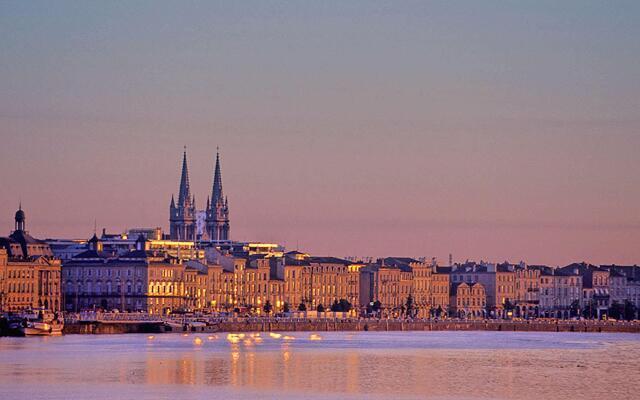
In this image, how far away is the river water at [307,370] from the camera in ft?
270

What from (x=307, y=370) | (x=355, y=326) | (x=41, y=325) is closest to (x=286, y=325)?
(x=355, y=326)

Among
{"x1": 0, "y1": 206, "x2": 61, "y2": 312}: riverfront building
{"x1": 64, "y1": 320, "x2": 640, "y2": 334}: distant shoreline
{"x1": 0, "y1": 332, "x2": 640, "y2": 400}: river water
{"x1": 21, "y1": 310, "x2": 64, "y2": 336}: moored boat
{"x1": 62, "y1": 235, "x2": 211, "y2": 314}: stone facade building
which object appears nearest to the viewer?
{"x1": 0, "y1": 332, "x2": 640, "y2": 400}: river water

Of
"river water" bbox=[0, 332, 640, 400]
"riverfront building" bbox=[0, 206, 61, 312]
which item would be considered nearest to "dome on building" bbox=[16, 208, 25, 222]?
"riverfront building" bbox=[0, 206, 61, 312]

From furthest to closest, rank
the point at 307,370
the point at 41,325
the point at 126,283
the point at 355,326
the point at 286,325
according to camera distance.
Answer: the point at 126,283 → the point at 355,326 → the point at 286,325 → the point at 41,325 → the point at 307,370

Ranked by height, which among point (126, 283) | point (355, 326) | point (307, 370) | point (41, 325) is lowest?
point (307, 370)

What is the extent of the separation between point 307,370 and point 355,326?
8434cm

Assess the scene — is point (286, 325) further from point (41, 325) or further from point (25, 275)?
point (41, 325)

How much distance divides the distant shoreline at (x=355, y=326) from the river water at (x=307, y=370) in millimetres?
17597

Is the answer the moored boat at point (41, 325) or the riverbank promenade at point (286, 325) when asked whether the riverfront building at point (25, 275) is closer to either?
the riverbank promenade at point (286, 325)

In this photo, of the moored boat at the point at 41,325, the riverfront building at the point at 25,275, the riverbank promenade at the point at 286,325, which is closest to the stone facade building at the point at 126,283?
the riverfront building at the point at 25,275

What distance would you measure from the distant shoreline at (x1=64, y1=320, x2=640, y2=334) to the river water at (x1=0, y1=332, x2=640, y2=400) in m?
17.6

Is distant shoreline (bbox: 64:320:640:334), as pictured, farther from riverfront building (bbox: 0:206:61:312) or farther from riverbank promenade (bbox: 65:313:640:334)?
riverfront building (bbox: 0:206:61:312)

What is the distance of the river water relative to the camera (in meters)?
82.4

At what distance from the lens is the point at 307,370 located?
9769 cm
